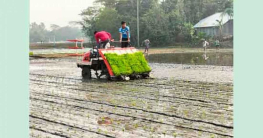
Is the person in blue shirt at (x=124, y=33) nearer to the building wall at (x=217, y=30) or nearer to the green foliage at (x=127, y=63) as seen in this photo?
the green foliage at (x=127, y=63)

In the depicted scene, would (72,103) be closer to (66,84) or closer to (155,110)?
(155,110)

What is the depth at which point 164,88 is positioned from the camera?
9578 mm

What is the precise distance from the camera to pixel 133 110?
670 centimetres

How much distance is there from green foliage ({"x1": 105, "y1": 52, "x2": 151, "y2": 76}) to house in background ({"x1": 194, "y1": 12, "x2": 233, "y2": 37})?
32450 mm

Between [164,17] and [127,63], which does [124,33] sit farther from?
[164,17]

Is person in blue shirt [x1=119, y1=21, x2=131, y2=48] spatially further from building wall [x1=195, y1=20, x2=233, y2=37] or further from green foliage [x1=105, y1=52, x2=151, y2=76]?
building wall [x1=195, y1=20, x2=233, y2=37]

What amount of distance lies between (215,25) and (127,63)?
111 ft

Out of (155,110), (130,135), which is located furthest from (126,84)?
(130,135)

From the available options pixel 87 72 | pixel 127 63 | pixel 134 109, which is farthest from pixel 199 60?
pixel 134 109

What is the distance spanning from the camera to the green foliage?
11.2 meters

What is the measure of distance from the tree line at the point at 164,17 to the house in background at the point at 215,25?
616 mm

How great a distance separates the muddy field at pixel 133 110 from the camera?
522 centimetres

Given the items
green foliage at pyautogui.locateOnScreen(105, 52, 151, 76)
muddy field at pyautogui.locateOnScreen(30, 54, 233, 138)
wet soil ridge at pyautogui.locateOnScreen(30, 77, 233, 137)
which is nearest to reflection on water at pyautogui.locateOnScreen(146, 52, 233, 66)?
green foliage at pyautogui.locateOnScreen(105, 52, 151, 76)

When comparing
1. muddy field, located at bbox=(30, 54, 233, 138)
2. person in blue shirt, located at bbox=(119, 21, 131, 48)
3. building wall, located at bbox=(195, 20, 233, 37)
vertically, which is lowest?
muddy field, located at bbox=(30, 54, 233, 138)
